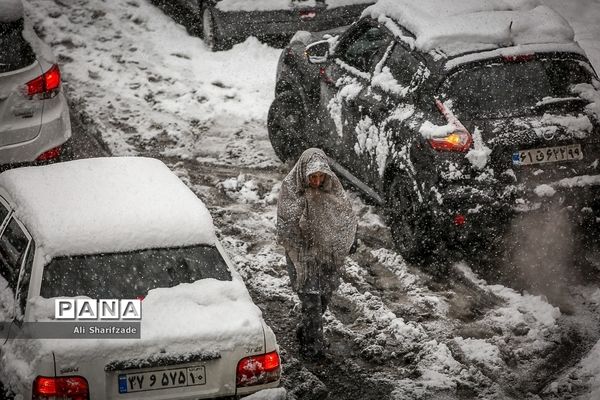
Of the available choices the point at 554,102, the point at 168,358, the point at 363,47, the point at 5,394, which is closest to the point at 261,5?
the point at 363,47

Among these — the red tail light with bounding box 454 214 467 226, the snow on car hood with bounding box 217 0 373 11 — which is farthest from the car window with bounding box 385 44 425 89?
the snow on car hood with bounding box 217 0 373 11

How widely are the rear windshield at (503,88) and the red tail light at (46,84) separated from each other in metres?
3.88

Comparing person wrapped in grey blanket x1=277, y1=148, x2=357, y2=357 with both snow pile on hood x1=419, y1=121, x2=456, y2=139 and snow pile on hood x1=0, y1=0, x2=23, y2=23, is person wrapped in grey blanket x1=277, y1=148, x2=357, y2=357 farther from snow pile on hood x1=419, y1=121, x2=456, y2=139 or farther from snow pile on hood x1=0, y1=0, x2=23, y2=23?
snow pile on hood x1=0, y1=0, x2=23, y2=23

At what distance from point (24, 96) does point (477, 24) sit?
438cm

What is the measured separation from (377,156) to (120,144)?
12.2 feet

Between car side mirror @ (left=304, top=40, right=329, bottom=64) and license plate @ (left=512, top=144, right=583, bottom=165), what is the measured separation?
2843 millimetres

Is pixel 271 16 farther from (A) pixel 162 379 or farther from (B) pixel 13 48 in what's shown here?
(A) pixel 162 379

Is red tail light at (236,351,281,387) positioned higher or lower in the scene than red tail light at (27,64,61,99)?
lower

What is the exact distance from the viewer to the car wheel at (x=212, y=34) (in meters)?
12.0

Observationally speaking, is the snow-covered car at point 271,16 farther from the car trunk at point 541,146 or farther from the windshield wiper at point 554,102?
the car trunk at point 541,146

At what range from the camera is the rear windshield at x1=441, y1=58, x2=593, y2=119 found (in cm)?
668

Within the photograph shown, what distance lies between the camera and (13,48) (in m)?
7.41

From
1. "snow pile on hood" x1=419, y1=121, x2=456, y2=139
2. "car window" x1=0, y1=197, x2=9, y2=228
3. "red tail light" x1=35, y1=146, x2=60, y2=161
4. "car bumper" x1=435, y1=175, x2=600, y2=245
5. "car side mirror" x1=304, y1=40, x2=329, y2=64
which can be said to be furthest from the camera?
"car side mirror" x1=304, y1=40, x2=329, y2=64

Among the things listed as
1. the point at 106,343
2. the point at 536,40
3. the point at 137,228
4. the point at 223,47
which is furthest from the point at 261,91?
the point at 106,343
